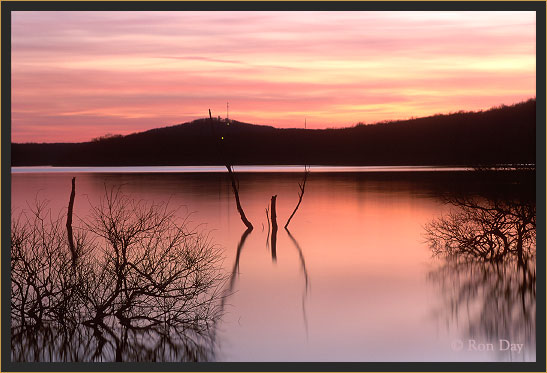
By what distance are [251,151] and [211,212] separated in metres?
102

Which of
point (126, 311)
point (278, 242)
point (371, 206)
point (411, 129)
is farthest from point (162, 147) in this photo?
point (126, 311)

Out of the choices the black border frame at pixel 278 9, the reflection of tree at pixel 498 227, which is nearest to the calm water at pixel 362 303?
the reflection of tree at pixel 498 227

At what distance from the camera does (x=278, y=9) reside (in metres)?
9.53

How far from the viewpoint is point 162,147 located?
579 feet

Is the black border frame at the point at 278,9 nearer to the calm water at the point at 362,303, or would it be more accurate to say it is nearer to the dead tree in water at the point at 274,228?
the calm water at the point at 362,303

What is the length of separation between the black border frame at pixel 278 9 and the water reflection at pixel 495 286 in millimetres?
4713

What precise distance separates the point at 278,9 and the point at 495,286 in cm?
1554

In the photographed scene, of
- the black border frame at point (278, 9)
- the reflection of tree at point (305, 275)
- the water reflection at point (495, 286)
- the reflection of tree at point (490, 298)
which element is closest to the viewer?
the black border frame at point (278, 9)

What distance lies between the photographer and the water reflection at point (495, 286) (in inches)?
668

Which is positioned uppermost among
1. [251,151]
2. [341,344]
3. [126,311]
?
[251,151]

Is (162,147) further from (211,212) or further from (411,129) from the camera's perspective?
(211,212)

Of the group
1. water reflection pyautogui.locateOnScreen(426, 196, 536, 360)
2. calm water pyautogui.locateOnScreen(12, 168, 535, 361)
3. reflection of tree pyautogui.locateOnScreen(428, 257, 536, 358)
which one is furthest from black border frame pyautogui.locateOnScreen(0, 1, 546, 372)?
reflection of tree pyautogui.locateOnScreen(428, 257, 536, 358)

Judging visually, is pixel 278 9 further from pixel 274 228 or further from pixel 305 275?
pixel 274 228

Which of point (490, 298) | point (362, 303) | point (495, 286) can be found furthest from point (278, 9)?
point (495, 286)
